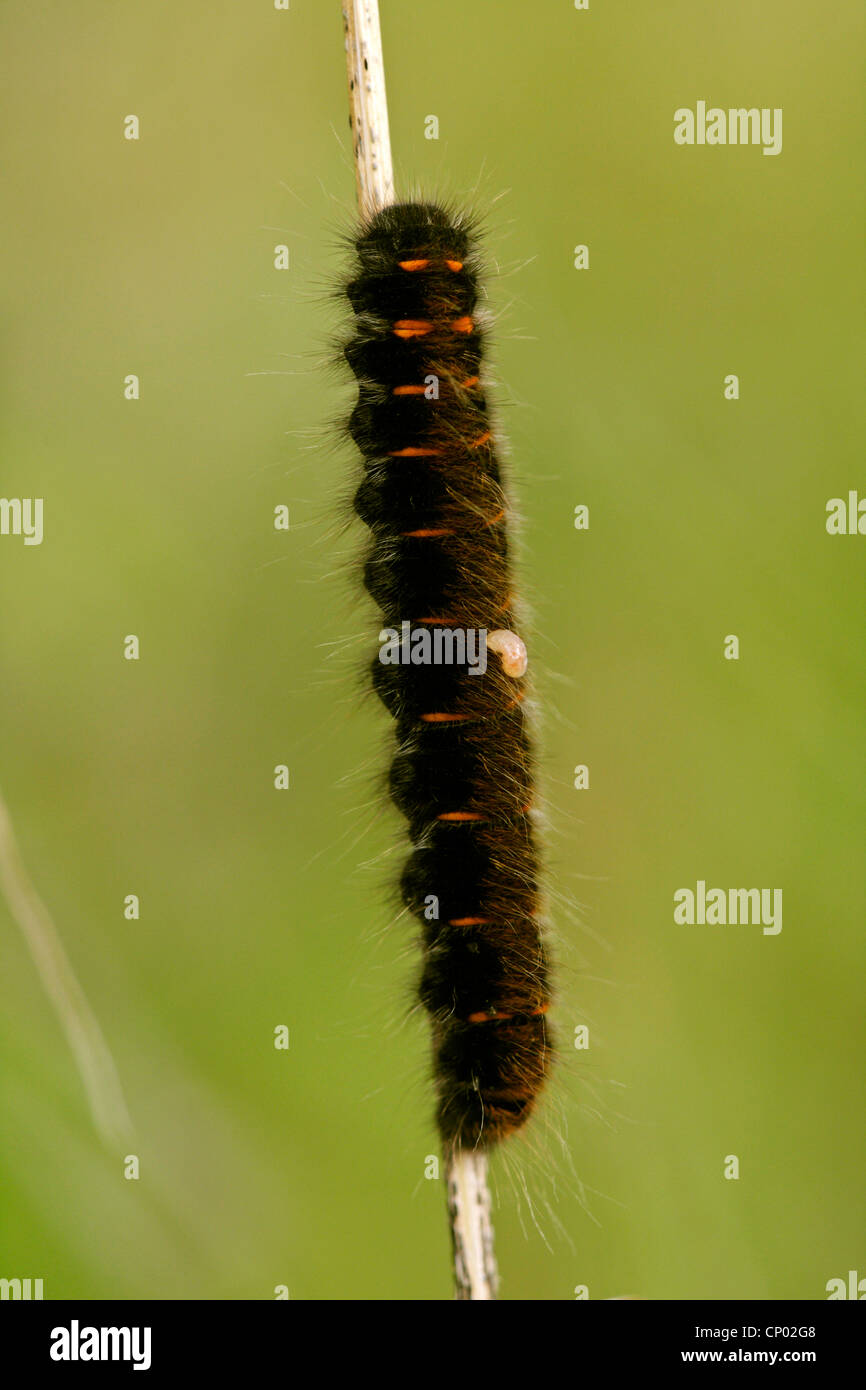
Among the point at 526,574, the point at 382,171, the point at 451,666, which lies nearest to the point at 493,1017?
the point at 451,666

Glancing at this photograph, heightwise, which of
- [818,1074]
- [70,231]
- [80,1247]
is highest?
[70,231]

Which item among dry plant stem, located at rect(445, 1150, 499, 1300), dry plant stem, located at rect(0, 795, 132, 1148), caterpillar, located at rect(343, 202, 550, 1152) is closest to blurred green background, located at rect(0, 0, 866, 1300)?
caterpillar, located at rect(343, 202, 550, 1152)

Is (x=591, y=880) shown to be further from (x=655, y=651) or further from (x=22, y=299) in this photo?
(x=22, y=299)

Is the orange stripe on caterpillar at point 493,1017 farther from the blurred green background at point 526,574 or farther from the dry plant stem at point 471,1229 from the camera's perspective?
the blurred green background at point 526,574

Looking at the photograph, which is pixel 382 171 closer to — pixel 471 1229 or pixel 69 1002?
pixel 69 1002

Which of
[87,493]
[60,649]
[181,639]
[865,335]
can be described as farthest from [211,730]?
[865,335]

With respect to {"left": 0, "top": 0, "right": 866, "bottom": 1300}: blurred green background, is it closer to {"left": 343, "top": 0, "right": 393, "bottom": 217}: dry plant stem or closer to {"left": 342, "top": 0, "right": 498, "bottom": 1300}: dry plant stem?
{"left": 342, "top": 0, "right": 498, "bottom": 1300}: dry plant stem

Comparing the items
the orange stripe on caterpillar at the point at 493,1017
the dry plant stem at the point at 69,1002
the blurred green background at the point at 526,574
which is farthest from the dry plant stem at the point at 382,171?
the blurred green background at the point at 526,574
